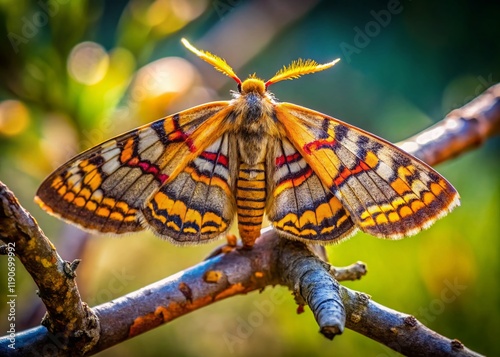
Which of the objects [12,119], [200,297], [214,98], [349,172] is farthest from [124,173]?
[214,98]

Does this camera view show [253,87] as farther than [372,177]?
Yes

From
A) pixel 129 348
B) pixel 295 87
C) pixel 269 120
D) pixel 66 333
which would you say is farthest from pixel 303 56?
pixel 66 333

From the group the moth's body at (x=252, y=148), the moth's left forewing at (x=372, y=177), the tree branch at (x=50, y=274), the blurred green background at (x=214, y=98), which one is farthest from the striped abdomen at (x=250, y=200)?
the blurred green background at (x=214, y=98)

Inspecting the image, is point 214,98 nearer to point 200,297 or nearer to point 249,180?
point 249,180

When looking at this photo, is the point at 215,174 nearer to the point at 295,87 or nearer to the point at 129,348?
the point at 129,348

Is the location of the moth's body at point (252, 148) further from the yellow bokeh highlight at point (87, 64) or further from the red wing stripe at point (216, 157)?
the yellow bokeh highlight at point (87, 64)

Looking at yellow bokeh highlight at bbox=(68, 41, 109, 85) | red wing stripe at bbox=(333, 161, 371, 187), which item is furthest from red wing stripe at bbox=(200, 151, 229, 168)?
yellow bokeh highlight at bbox=(68, 41, 109, 85)
